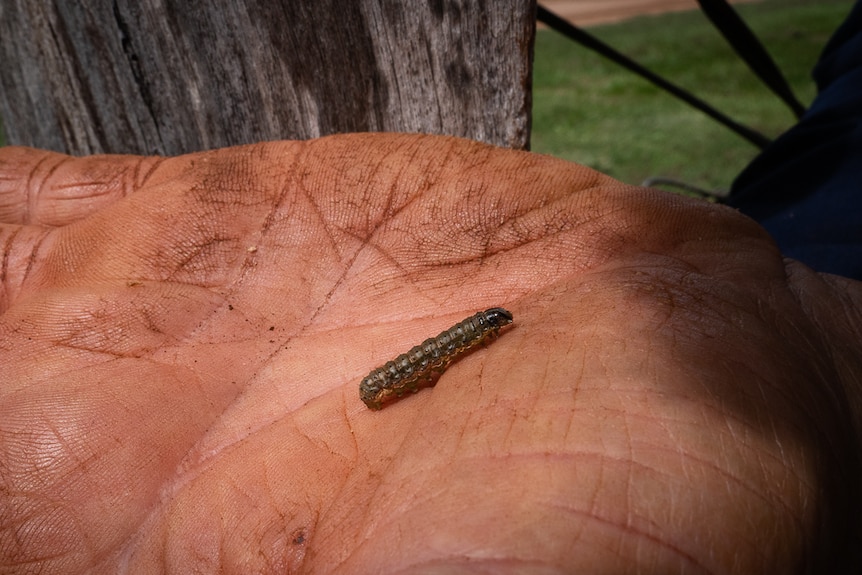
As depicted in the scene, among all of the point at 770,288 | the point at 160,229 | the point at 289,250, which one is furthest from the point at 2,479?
the point at 770,288

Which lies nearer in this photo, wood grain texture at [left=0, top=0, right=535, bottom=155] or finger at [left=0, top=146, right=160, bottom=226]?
wood grain texture at [left=0, top=0, right=535, bottom=155]

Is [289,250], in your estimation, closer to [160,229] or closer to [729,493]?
[160,229]

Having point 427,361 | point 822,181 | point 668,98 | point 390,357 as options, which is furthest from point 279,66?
point 668,98

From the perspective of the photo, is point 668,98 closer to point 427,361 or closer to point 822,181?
point 822,181

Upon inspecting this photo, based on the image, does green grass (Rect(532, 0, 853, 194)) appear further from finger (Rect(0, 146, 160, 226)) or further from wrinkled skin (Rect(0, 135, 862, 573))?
finger (Rect(0, 146, 160, 226))

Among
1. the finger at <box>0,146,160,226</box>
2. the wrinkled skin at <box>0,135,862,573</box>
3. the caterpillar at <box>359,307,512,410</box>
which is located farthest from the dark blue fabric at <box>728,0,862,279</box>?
the finger at <box>0,146,160,226</box>

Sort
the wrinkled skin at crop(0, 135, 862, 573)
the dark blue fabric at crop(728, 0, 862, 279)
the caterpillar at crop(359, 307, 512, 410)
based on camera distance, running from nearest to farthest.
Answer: the wrinkled skin at crop(0, 135, 862, 573), the caterpillar at crop(359, 307, 512, 410), the dark blue fabric at crop(728, 0, 862, 279)
